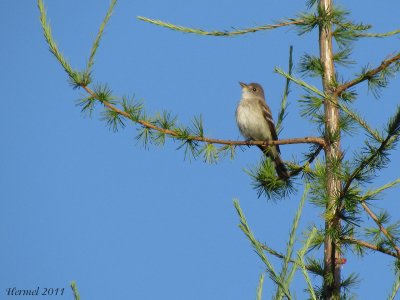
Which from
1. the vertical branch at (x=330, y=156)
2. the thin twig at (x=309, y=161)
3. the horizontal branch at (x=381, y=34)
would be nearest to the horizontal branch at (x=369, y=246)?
the vertical branch at (x=330, y=156)

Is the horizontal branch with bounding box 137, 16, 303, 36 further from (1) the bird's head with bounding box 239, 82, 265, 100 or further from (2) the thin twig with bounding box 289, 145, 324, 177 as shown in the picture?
(1) the bird's head with bounding box 239, 82, 265, 100

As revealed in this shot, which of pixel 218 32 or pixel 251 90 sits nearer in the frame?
pixel 218 32

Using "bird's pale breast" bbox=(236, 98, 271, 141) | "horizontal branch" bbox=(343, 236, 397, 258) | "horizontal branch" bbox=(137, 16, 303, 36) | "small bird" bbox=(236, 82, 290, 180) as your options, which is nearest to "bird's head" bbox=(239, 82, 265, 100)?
"small bird" bbox=(236, 82, 290, 180)

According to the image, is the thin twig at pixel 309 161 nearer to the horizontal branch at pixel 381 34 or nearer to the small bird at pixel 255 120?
the horizontal branch at pixel 381 34

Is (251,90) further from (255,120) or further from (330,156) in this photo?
(330,156)

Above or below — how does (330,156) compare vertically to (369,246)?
above

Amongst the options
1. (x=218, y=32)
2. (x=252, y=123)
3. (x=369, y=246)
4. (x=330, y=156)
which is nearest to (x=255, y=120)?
(x=252, y=123)

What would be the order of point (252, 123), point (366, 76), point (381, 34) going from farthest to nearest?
point (252, 123), point (381, 34), point (366, 76)

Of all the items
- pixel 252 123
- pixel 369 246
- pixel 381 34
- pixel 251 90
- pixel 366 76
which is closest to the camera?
pixel 369 246

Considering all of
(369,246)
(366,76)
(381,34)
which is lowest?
(369,246)

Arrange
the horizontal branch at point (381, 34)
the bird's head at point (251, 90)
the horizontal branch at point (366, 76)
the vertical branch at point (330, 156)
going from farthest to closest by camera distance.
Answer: the bird's head at point (251, 90)
the horizontal branch at point (381, 34)
the horizontal branch at point (366, 76)
the vertical branch at point (330, 156)

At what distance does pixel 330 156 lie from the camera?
4.87 metres

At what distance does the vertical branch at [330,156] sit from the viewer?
4422mm

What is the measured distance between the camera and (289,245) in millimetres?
2883
